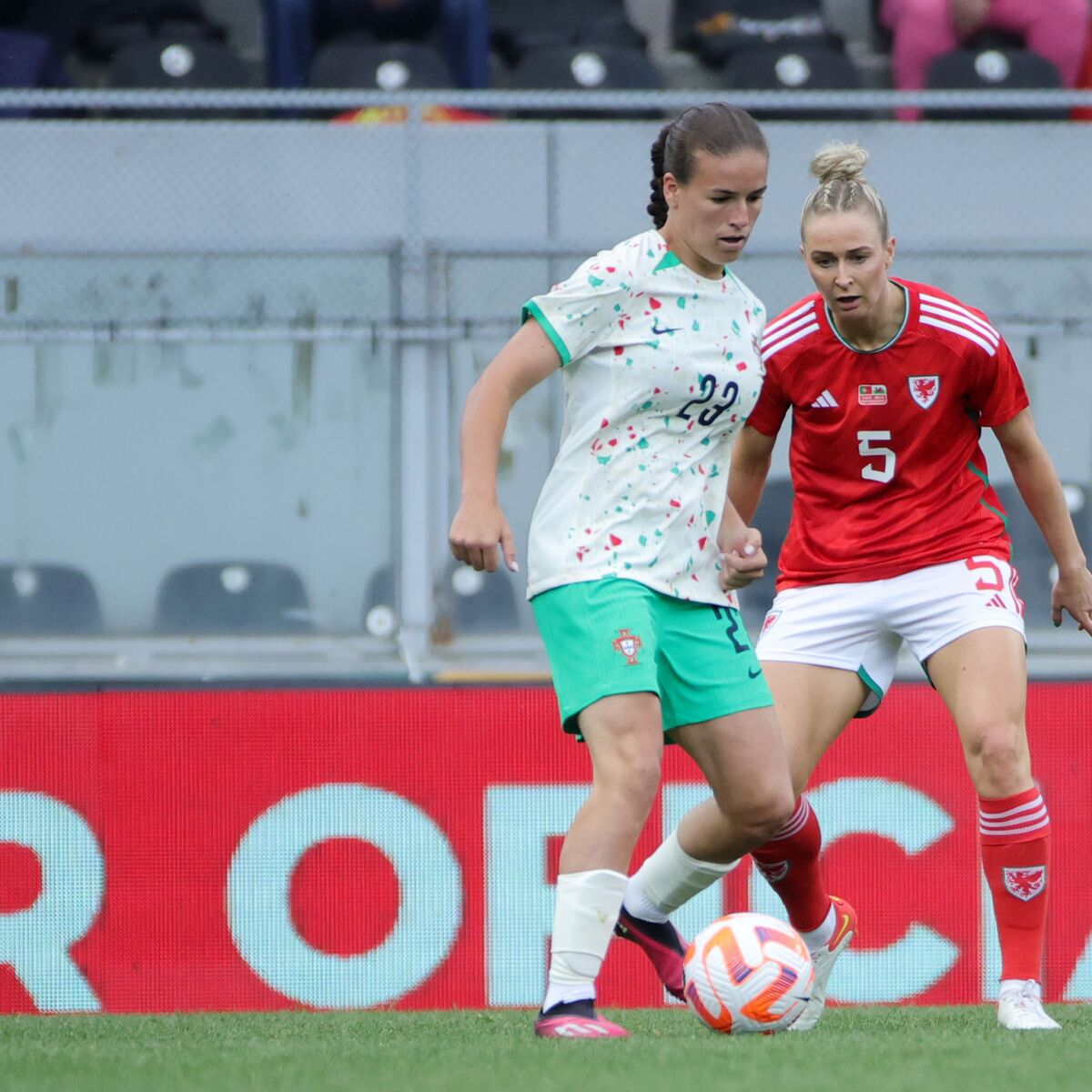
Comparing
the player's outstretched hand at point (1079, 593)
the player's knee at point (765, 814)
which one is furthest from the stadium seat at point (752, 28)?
the player's knee at point (765, 814)

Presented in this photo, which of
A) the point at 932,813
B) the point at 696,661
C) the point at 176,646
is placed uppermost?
the point at 696,661

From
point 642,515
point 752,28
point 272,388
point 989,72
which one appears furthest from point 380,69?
point 642,515

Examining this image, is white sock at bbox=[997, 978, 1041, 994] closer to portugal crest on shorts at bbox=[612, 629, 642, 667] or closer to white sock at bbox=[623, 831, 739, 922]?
white sock at bbox=[623, 831, 739, 922]

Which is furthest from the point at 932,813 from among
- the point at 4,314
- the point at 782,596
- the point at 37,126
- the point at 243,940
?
the point at 37,126

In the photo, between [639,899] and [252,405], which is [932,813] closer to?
[639,899]

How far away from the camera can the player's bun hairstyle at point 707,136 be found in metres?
3.52

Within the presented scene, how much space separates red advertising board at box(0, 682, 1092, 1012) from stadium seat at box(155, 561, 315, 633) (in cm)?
38

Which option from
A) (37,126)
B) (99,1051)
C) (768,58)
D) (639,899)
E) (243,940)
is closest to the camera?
(99,1051)

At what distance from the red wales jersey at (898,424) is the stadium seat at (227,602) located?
6.70 feet

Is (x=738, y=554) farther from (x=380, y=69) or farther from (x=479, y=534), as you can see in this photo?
(x=380, y=69)

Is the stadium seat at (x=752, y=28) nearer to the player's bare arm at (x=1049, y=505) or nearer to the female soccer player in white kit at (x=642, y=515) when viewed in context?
the player's bare arm at (x=1049, y=505)

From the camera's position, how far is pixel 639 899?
411 centimetres

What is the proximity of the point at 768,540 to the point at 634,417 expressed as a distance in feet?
7.93

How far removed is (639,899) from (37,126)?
3.78m
